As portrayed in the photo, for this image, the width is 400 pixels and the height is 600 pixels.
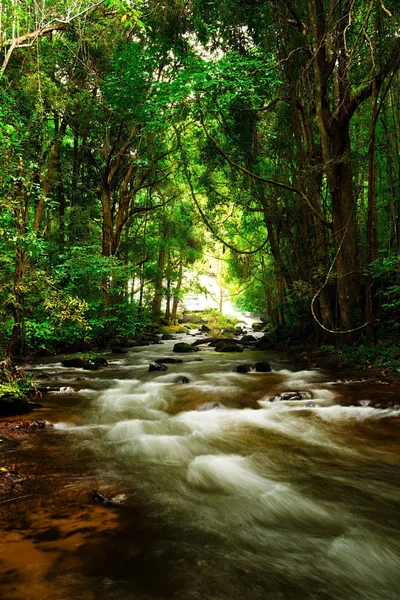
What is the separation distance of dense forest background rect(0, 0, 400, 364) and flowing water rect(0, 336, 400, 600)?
7.39 ft

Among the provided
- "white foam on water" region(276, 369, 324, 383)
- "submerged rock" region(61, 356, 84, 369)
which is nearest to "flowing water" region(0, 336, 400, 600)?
"white foam on water" region(276, 369, 324, 383)

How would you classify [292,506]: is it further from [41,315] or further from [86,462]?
[41,315]

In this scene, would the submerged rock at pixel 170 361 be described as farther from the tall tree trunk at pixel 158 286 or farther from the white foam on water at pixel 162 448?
Answer: the tall tree trunk at pixel 158 286

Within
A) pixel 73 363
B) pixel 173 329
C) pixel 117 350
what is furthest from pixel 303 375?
pixel 173 329

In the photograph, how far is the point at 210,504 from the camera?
3.03 meters

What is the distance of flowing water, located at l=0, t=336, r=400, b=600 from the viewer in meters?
1.98

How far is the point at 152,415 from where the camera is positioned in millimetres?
5758

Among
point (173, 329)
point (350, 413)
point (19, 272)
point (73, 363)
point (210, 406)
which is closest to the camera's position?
point (350, 413)

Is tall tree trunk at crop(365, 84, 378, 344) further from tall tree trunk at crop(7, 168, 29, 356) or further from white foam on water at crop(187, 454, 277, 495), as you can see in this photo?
tall tree trunk at crop(7, 168, 29, 356)

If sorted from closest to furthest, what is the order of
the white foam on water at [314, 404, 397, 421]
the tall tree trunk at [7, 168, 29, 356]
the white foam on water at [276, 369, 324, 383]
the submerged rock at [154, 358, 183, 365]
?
the white foam on water at [314, 404, 397, 421], the tall tree trunk at [7, 168, 29, 356], the white foam on water at [276, 369, 324, 383], the submerged rock at [154, 358, 183, 365]

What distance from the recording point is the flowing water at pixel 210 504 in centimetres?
198

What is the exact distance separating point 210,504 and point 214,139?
38.5ft

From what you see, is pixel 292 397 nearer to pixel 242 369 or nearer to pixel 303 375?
pixel 303 375

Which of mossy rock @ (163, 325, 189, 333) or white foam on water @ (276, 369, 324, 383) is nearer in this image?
white foam on water @ (276, 369, 324, 383)
